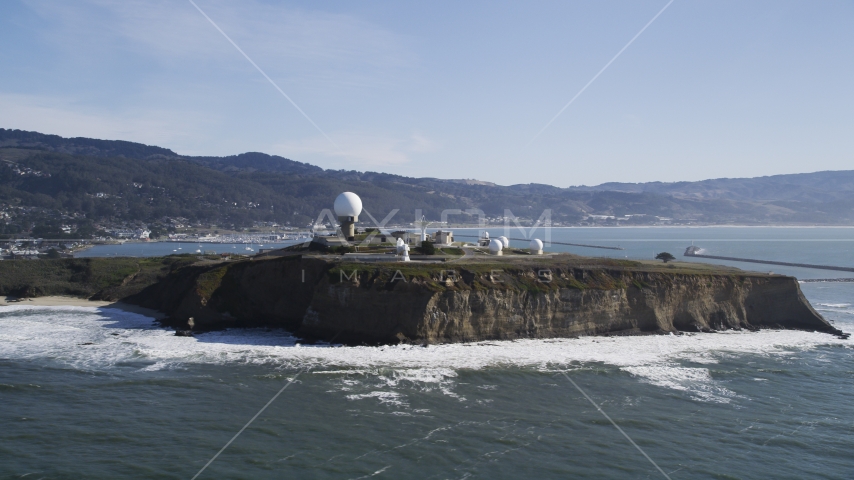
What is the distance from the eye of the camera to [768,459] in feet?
73.7

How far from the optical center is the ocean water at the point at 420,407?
71.2 ft

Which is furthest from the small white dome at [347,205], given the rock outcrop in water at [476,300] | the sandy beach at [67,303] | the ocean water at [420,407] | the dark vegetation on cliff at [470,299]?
the sandy beach at [67,303]

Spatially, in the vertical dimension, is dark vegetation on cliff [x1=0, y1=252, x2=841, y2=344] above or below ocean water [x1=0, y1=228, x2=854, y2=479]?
above

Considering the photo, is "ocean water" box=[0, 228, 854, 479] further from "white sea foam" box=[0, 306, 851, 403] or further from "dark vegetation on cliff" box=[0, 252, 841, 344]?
"dark vegetation on cliff" box=[0, 252, 841, 344]

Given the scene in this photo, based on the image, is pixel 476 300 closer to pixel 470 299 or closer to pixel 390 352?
pixel 470 299

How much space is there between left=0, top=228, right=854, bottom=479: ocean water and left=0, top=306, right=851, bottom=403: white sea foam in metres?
0.20

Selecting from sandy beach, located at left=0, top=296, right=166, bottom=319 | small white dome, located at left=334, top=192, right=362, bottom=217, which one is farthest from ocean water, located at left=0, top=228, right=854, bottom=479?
small white dome, located at left=334, top=192, right=362, bottom=217

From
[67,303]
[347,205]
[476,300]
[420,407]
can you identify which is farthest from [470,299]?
[67,303]

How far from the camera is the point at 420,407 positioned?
2738 cm

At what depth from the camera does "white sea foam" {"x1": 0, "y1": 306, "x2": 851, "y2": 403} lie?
1296 inches

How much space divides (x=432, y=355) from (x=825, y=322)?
34.3 meters

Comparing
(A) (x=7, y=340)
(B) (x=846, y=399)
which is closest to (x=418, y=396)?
(B) (x=846, y=399)

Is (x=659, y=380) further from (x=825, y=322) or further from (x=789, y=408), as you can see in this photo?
(x=825, y=322)

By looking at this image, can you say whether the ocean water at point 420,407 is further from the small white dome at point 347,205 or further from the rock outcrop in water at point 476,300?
the small white dome at point 347,205
